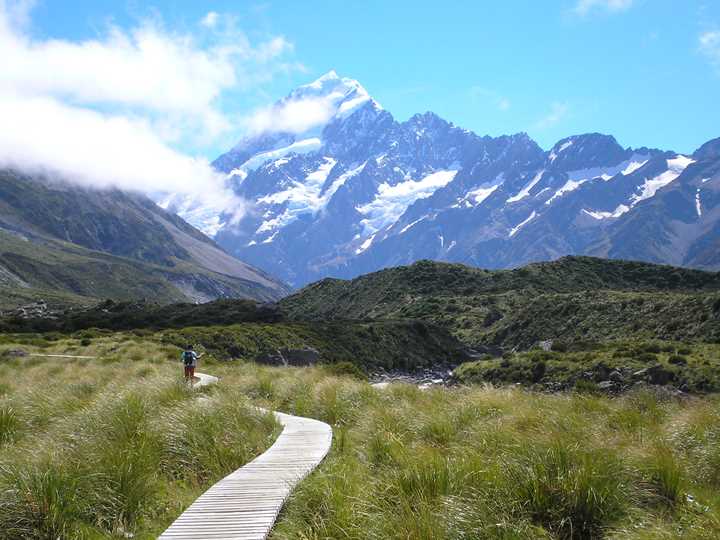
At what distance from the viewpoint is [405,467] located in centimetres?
783

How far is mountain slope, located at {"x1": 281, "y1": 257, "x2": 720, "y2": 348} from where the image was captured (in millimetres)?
65875

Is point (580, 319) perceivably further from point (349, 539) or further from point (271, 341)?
point (349, 539)

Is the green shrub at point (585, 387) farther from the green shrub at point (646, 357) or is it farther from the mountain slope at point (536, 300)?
the mountain slope at point (536, 300)

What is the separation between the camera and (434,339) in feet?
261

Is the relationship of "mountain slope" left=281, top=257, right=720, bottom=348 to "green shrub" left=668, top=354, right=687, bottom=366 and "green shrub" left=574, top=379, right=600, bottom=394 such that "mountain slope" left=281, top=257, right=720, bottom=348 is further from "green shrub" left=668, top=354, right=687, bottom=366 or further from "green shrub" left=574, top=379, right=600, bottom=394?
"green shrub" left=574, top=379, right=600, bottom=394

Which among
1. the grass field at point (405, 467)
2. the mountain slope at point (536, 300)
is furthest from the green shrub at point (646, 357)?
the grass field at point (405, 467)

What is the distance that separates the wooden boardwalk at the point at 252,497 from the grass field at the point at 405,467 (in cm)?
24

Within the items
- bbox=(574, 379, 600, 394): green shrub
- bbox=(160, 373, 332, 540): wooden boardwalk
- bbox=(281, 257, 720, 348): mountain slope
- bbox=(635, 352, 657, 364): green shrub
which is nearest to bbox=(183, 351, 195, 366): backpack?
bbox=(160, 373, 332, 540): wooden boardwalk

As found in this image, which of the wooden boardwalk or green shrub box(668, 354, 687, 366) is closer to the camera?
the wooden boardwalk

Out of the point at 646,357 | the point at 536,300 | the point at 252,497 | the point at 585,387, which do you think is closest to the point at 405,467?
the point at 252,497

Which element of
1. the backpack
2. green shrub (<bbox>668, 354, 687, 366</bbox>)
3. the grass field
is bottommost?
green shrub (<bbox>668, 354, 687, 366</bbox>)

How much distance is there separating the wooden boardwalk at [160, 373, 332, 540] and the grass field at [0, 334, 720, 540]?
0.24 m

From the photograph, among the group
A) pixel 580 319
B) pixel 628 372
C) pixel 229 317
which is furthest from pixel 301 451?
pixel 580 319

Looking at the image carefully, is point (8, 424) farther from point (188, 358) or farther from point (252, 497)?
point (188, 358)
